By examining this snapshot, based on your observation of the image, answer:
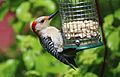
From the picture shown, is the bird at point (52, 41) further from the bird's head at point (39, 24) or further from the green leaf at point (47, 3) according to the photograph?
the green leaf at point (47, 3)

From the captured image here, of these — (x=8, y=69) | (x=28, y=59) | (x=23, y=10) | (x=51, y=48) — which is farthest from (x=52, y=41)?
(x=8, y=69)

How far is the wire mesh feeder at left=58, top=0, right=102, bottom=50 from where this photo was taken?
448 cm

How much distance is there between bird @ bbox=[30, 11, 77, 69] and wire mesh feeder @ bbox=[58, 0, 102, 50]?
68 millimetres

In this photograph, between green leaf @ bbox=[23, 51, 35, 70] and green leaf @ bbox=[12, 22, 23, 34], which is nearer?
green leaf @ bbox=[23, 51, 35, 70]

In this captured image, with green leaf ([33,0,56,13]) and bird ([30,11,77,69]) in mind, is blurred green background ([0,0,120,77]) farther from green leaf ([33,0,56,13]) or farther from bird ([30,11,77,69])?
bird ([30,11,77,69])

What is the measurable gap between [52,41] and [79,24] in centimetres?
29

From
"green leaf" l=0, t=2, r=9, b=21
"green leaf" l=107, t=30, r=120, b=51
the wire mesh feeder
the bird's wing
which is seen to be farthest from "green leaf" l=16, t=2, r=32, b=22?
"green leaf" l=107, t=30, r=120, b=51

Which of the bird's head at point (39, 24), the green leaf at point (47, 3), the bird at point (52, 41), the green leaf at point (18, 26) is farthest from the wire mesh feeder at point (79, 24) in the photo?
the green leaf at point (18, 26)

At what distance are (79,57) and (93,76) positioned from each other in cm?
43

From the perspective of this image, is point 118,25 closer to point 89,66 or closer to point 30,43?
point 89,66

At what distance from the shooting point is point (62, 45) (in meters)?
4.54

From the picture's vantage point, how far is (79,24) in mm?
4559

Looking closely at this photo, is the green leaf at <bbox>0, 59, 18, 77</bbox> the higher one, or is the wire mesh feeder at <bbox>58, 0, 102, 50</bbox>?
the wire mesh feeder at <bbox>58, 0, 102, 50</bbox>

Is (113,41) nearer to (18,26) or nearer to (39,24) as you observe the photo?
(39,24)
